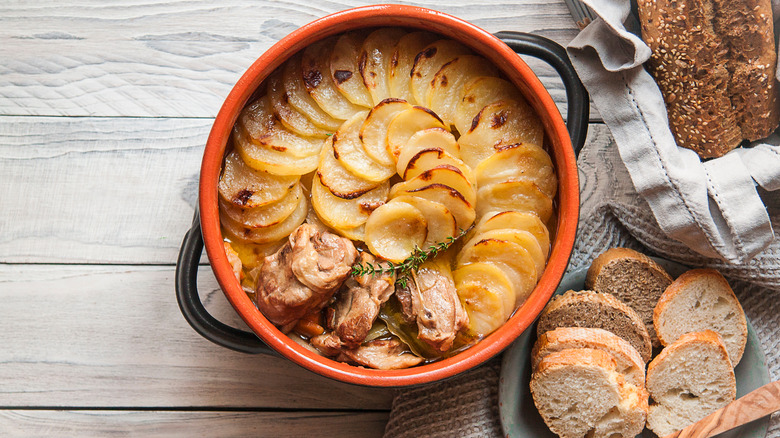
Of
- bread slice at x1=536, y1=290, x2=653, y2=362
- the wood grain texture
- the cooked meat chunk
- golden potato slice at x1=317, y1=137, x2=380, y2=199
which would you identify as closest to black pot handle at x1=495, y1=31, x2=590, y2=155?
bread slice at x1=536, y1=290, x2=653, y2=362

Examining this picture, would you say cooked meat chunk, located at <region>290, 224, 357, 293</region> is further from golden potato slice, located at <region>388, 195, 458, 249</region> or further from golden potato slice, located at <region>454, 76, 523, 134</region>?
golden potato slice, located at <region>454, 76, 523, 134</region>

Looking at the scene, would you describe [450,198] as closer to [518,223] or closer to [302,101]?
[518,223]

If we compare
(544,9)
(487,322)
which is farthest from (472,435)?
(544,9)

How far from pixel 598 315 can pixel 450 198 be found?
26.0 inches

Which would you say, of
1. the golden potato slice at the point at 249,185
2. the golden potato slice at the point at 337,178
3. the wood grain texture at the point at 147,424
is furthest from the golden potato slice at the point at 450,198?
the wood grain texture at the point at 147,424

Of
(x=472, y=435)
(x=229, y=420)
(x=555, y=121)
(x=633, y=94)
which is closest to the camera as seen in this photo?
(x=555, y=121)

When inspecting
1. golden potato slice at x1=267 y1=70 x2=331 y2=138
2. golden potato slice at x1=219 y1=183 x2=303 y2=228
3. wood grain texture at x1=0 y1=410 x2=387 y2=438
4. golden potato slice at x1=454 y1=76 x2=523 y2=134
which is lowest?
wood grain texture at x1=0 y1=410 x2=387 y2=438

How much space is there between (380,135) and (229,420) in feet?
3.71

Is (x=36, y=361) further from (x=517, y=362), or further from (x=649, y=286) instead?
(x=649, y=286)

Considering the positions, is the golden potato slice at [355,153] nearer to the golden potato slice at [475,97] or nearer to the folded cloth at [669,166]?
the golden potato slice at [475,97]

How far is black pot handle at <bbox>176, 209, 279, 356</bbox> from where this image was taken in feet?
5.29

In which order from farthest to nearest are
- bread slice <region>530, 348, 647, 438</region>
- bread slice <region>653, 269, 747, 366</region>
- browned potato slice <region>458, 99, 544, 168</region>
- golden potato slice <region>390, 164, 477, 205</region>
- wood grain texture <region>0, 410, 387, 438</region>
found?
wood grain texture <region>0, 410, 387, 438</region>
bread slice <region>653, 269, 747, 366</region>
bread slice <region>530, 348, 647, 438</region>
browned potato slice <region>458, 99, 544, 168</region>
golden potato slice <region>390, 164, 477, 205</region>

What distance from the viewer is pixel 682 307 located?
1873 millimetres

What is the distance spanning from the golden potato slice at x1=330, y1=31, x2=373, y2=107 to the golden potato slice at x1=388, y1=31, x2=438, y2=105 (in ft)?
0.27
